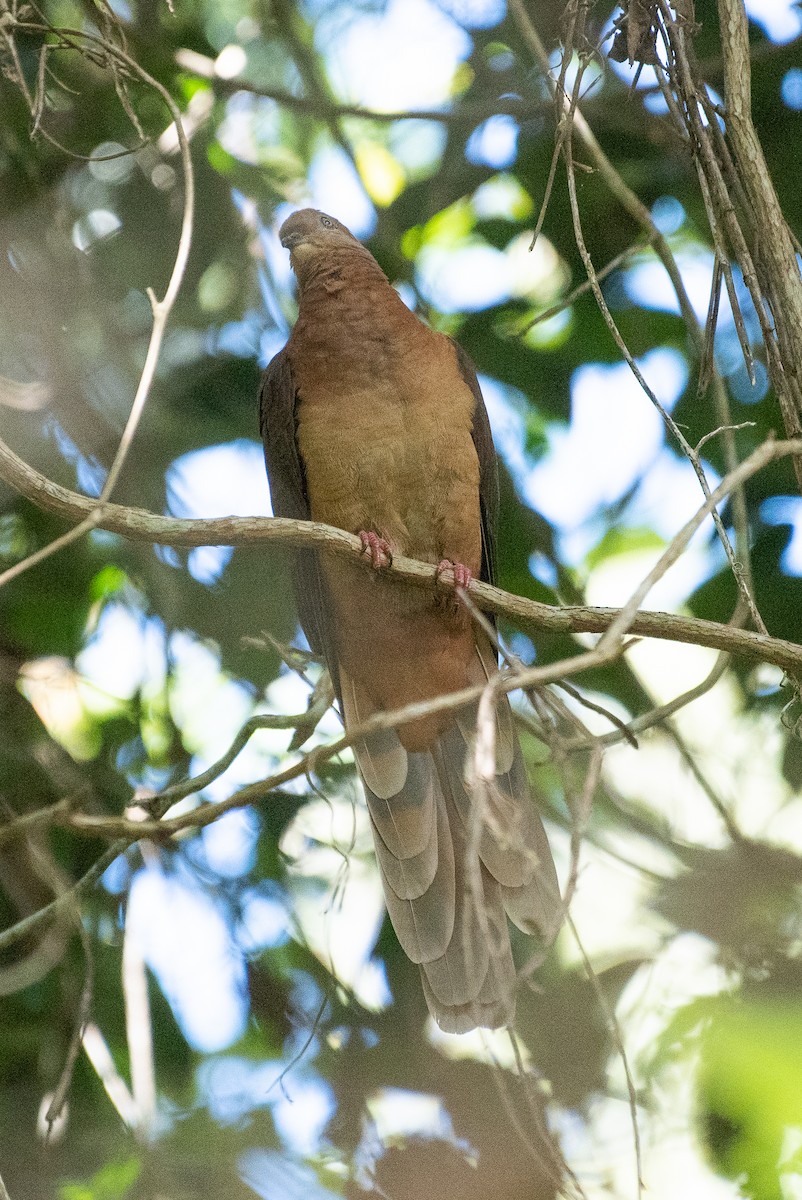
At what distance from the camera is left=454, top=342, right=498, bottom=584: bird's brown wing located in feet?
12.6

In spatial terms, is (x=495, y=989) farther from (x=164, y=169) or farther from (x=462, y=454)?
(x=164, y=169)

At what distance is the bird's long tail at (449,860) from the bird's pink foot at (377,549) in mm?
581

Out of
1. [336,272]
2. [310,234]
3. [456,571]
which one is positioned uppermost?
[310,234]

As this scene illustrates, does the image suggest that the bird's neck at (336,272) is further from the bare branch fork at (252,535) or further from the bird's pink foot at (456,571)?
the bare branch fork at (252,535)

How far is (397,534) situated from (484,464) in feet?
1.25

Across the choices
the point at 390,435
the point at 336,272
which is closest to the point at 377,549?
the point at 390,435

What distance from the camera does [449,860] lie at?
143 inches

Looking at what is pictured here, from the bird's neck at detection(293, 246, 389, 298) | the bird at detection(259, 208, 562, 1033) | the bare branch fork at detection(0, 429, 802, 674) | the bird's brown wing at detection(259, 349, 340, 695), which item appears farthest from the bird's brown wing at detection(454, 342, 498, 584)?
the bare branch fork at detection(0, 429, 802, 674)

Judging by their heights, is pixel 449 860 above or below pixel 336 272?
below

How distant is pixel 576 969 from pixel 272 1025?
96cm

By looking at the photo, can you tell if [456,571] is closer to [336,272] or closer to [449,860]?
[449,860]

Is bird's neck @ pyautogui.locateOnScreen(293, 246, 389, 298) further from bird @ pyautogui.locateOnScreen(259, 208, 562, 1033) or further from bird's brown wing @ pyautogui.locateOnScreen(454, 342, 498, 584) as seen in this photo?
bird's brown wing @ pyautogui.locateOnScreen(454, 342, 498, 584)

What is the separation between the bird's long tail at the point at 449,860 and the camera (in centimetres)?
331

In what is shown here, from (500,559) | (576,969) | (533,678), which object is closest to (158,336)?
(533,678)
